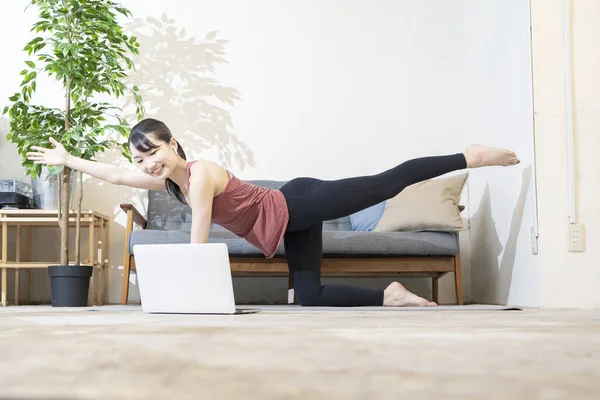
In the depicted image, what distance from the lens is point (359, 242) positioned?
3.67 metres

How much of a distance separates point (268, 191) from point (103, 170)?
70cm

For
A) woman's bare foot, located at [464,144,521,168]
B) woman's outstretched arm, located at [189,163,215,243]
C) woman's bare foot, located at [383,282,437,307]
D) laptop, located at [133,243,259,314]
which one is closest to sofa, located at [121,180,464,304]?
woman's bare foot, located at [383,282,437,307]

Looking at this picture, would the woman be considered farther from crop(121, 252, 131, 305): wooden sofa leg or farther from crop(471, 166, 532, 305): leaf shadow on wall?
crop(121, 252, 131, 305): wooden sofa leg

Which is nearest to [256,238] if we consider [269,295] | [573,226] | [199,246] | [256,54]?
[199,246]

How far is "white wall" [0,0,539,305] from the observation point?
454cm

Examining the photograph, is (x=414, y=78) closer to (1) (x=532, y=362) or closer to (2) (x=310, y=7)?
(2) (x=310, y=7)

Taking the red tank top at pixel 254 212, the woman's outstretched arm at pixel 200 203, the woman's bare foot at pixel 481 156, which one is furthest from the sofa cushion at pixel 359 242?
the woman's outstretched arm at pixel 200 203

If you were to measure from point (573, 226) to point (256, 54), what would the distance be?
251 cm

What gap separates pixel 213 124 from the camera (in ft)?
15.1

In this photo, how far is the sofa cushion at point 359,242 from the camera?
359 cm

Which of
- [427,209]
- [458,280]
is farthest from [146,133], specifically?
[458,280]

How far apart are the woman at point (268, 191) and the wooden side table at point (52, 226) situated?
1169 mm

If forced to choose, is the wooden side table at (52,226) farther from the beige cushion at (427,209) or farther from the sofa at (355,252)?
the beige cushion at (427,209)

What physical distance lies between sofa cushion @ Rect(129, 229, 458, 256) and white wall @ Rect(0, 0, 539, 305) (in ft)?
2.31
